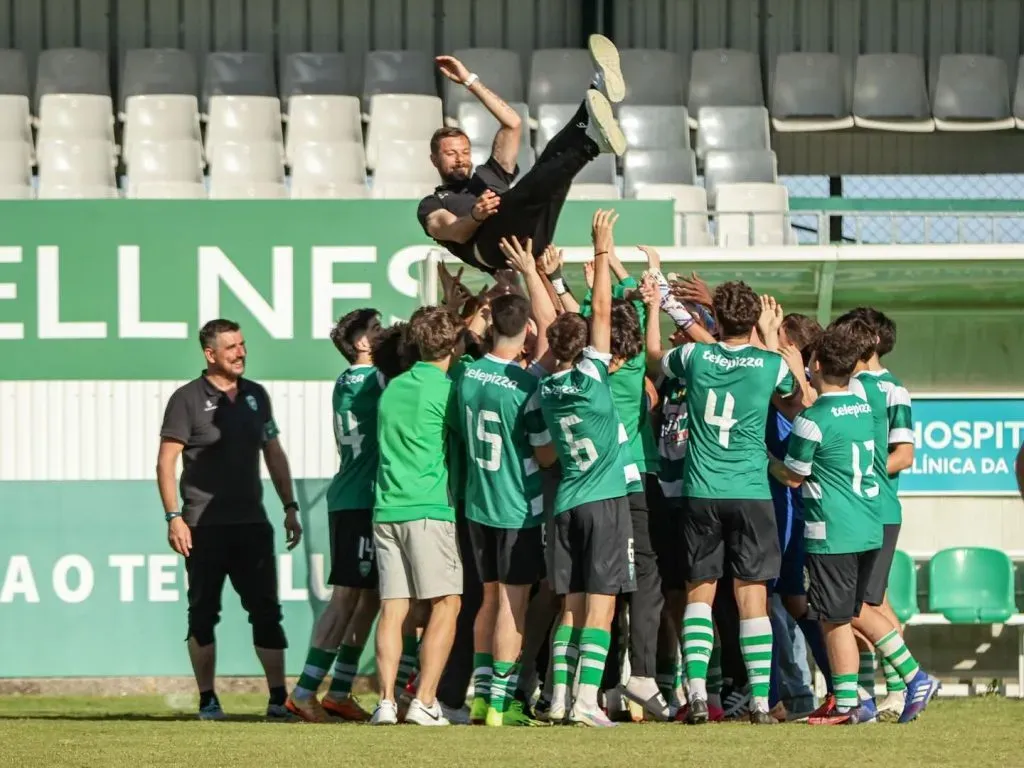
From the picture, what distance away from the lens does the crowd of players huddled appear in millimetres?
7363

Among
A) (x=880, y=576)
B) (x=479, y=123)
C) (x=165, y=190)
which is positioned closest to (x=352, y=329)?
(x=880, y=576)

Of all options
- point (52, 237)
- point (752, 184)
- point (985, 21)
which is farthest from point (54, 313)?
point (985, 21)

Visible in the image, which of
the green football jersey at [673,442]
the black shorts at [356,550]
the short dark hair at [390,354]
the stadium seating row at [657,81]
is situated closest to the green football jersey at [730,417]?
the green football jersey at [673,442]

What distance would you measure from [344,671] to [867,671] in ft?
8.19

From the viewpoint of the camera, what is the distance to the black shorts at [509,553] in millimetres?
7516

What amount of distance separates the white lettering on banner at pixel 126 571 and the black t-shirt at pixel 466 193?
3.95m

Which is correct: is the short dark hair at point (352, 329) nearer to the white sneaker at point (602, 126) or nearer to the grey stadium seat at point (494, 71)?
the white sneaker at point (602, 126)

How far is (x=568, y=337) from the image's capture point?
7.25m

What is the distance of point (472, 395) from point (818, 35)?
10.9 m

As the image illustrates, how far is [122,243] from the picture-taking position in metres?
11.7

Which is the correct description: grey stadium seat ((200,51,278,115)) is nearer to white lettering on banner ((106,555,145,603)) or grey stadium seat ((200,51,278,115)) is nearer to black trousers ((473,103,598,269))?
white lettering on banner ((106,555,145,603))


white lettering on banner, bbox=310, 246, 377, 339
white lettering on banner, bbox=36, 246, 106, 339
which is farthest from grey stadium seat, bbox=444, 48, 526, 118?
white lettering on banner, bbox=36, 246, 106, 339

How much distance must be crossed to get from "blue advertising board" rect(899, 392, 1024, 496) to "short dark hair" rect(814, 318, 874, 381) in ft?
11.4

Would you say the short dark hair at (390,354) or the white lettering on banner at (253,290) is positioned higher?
the white lettering on banner at (253,290)
